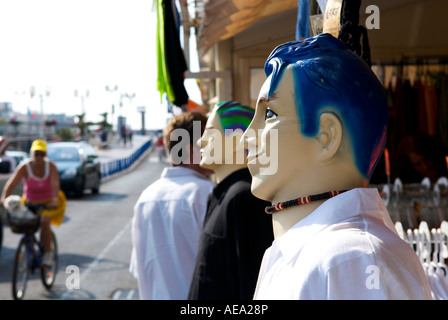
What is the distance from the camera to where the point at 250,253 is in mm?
2594

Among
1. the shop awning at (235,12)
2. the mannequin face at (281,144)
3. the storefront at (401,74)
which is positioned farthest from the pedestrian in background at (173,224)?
the mannequin face at (281,144)

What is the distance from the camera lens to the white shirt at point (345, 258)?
3.93 ft

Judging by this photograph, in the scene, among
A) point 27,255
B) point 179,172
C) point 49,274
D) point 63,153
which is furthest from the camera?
point 63,153

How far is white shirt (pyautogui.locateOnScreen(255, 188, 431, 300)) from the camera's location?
3.93 ft

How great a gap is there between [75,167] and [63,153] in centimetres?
117

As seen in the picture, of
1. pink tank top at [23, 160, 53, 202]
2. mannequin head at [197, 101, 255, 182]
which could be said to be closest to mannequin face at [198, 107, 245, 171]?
mannequin head at [197, 101, 255, 182]

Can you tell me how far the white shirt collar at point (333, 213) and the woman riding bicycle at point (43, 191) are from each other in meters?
6.61

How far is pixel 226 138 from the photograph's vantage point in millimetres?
3021

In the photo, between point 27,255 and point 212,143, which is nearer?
point 212,143

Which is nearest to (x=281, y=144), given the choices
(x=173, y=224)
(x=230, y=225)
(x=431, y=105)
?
(x=230, y=225)

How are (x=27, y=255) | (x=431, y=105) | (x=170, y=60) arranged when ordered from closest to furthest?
(x=170, y=60) → (x=431, y=105) → (x=27, y=255)

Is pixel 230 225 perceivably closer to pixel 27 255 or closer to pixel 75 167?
pixel 27 255

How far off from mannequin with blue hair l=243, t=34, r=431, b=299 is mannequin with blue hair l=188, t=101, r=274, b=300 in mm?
993

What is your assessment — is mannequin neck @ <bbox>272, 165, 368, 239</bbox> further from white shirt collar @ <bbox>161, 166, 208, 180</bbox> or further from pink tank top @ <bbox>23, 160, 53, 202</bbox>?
pink tank top @ <bbox>23, 160, 53, 202</bbox>
